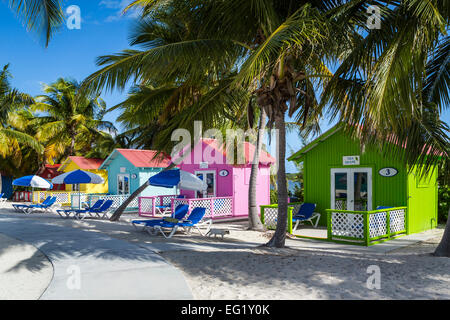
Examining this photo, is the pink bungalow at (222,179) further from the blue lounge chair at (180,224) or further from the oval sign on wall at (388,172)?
the oval sign on wall at (388,172)

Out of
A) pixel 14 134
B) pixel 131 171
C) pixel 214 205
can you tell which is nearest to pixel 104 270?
Answer: pixel 214 205

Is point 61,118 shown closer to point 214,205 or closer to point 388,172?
point 214,205

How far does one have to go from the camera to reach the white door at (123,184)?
75.1ft

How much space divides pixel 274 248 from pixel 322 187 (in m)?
5.58

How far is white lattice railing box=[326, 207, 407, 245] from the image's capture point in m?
10.7

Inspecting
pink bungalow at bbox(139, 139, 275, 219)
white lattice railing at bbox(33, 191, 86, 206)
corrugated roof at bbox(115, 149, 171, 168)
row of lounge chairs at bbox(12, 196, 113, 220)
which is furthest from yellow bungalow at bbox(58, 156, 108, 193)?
pink bungalow at bbox(139, 139, 275, 219)

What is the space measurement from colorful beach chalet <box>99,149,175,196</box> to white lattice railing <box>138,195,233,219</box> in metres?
3.28

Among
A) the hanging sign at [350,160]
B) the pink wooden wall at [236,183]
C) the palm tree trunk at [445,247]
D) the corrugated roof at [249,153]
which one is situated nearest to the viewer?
the palm tree trunk at [445,247]

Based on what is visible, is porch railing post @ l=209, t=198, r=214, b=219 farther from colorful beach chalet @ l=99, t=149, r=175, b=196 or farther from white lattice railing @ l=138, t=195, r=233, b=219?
colorful beach chalet @ l=99, t=149, r=175, b=196

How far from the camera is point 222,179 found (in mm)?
18969

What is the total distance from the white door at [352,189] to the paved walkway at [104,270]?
7.68 m

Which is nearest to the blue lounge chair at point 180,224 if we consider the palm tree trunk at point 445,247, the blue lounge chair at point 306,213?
the blue lounge chair at point 306,213

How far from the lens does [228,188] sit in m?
18.6
